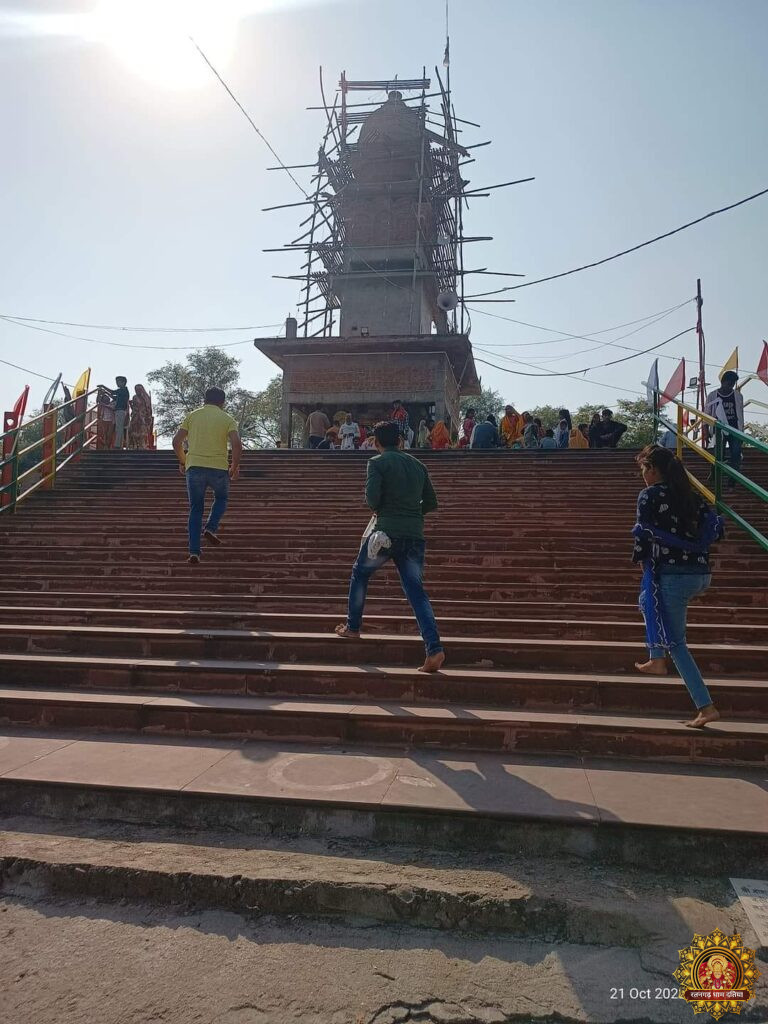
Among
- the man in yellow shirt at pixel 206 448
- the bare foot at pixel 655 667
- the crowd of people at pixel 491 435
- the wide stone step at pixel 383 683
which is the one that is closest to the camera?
the wide stone step at pixel 383 683

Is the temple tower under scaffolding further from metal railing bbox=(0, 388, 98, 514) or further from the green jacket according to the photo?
the green jacket

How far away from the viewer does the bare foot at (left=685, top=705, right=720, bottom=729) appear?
12.4ft

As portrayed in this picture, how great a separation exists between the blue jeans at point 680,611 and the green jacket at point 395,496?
1578mm

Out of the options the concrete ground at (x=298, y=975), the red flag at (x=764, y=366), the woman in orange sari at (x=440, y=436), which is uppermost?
the red flag at (x=764, y=366)

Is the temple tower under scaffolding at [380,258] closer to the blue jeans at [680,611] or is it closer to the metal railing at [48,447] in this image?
the metal railing at [48,447]

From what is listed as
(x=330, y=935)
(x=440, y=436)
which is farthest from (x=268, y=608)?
(x=440, y=436)

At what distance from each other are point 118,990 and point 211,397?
17.7 ft

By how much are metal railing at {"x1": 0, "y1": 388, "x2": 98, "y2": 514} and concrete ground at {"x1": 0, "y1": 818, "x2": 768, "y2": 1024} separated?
769 cm

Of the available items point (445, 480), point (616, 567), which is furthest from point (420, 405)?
point (616, 567)

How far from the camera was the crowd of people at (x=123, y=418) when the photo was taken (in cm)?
1438

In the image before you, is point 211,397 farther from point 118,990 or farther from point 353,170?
point 353,170

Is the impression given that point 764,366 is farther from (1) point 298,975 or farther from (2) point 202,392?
(2) point 202,392

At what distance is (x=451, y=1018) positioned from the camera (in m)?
2.10

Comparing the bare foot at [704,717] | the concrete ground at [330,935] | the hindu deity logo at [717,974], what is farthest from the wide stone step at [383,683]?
the hindu deity logo at [717,974]
